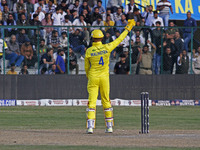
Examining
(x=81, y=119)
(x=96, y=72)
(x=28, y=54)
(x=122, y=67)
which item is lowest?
(x=81, y=119)

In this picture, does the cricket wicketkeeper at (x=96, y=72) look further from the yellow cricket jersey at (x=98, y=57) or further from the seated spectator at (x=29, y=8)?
the seated spectator at (x=29, y=8)

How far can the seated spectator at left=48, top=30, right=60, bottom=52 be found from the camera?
1065 inches

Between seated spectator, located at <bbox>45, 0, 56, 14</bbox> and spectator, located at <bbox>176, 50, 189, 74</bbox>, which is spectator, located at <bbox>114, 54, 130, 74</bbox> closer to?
spectator, located at <bbox>176, 50, 189, 74</bbox>

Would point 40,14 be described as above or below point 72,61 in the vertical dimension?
above

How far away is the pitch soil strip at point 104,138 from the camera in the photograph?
12.0 metres

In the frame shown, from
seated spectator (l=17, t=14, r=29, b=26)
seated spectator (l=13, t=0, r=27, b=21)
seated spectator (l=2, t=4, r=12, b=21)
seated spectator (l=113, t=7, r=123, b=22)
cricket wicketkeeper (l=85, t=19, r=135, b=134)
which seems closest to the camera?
cricket wicketkeeper (l=85, t=19, r=135, b=134)

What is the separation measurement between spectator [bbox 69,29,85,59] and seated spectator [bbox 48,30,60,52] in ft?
1.98

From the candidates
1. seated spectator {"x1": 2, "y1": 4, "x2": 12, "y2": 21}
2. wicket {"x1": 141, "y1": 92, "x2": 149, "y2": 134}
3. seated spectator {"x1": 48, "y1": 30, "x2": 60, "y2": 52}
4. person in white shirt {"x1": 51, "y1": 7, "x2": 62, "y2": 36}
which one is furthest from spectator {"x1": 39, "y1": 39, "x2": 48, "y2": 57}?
wicket {"x1": 141, "y1": 92, "x2": 149, "y2": 134}

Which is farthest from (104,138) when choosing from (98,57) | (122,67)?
(122,67)

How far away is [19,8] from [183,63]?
822 centimetres

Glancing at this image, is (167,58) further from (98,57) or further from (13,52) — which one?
(98,57)

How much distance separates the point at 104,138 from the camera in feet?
42.8

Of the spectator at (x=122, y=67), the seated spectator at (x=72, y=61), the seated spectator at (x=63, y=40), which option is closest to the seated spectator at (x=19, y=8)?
the seated spectator at (x=63, y=40)

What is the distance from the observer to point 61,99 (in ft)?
91.1
